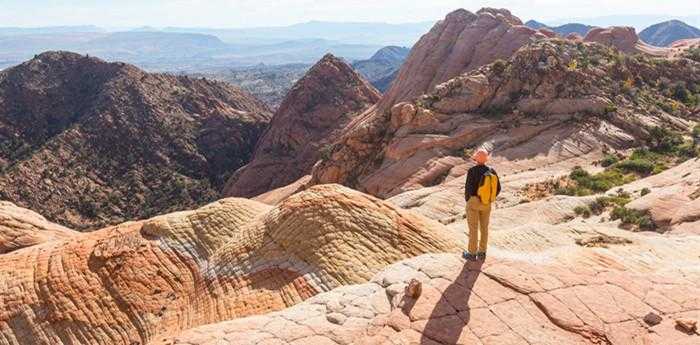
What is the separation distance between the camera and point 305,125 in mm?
99125

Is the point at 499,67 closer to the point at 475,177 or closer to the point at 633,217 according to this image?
the point at 633,217

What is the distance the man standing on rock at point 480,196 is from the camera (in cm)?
1302

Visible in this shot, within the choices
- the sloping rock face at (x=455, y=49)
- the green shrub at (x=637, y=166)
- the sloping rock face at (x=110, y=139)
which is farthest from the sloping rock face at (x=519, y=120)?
the sloping rock face at (x=110, y=139)

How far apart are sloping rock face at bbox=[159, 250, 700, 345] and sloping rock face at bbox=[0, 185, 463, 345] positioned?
2686mm

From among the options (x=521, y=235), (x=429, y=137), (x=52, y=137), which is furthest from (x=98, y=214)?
(x=521, y=235)

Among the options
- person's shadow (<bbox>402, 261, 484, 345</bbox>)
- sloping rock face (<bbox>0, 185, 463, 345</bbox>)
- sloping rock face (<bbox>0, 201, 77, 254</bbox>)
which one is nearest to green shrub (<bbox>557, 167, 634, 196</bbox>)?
sloping rock face (<bbox>0, 185, 463, 345</bbox>)

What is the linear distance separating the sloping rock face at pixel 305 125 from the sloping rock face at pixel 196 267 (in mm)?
65497

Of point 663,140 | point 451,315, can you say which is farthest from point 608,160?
point 451,315

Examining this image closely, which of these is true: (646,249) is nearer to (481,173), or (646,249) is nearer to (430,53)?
(481,173)

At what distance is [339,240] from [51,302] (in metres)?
8.76

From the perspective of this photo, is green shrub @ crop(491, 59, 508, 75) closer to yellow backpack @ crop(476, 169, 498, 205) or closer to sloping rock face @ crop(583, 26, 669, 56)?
sloping rock face @ crop(583, 26, 669, 56)

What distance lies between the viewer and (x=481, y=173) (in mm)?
13094

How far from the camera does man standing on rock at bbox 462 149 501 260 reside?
513 inches

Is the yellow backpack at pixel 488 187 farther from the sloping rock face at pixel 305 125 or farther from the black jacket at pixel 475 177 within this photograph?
the sloping rock face at pixel 305 125
